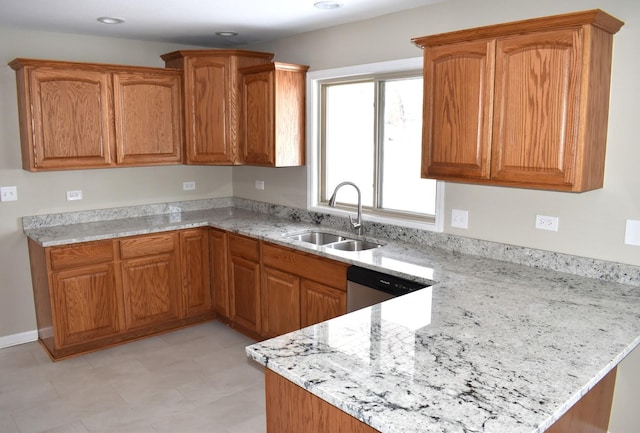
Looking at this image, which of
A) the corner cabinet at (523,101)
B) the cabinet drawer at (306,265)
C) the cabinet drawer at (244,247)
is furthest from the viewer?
the cabinet drawer at (244,247)

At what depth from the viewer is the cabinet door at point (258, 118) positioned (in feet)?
13.1

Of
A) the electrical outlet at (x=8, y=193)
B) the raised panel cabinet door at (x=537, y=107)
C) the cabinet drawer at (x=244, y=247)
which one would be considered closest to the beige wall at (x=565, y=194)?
the raised panel cabinet door at (x=537, y=107)

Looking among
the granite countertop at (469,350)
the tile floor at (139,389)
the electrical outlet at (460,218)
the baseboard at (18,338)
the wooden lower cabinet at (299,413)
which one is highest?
the electrical outlet at (460,218)

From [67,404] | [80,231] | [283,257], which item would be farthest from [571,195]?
[80,231]

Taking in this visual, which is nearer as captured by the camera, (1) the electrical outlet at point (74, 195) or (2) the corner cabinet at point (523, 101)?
(2) the corner cabinet at point (523, 101)

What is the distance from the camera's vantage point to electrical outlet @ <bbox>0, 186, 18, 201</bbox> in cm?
385

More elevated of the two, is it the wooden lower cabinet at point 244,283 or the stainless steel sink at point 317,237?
the stainless steel sink at point 317,237

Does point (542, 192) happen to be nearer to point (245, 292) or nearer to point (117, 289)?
point (245, 292)

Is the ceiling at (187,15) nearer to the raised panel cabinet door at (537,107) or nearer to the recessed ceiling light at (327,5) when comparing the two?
the recessed ceiling light at (327,5)

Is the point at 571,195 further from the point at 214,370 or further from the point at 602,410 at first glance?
the point at 214,370

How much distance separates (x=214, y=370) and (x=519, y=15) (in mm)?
2937

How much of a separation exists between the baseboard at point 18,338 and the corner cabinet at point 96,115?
135cm

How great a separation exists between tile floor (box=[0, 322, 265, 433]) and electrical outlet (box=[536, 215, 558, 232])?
6.29 ft

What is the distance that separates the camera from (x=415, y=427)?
1281 millimetres
